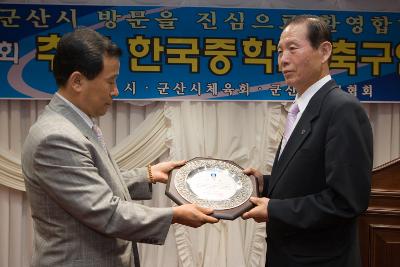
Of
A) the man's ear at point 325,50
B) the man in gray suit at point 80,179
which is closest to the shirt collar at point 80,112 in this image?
the man in gray suit at point 80,179

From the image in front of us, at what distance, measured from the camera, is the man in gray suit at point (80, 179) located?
145 cm

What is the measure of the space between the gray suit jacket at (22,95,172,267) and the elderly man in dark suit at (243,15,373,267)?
0.41 m

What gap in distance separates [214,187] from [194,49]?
4.57 feet

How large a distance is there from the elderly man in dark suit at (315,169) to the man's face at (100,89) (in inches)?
23.8

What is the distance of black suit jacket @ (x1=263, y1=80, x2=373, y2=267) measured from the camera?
5.12ft

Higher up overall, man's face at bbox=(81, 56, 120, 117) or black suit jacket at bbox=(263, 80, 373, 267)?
man's face at bbox=(81, 56, 120, 117)

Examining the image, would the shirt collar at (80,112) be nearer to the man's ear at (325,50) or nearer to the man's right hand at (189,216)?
the man's right hand at (189,216)

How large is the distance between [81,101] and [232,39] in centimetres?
168

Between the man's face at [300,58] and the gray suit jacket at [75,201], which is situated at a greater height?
the man's face at [300,58]

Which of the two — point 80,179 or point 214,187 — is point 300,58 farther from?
point 80,179

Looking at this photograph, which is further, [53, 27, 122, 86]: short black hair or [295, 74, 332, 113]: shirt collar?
[295, 74, 332, 113]: shirt collar

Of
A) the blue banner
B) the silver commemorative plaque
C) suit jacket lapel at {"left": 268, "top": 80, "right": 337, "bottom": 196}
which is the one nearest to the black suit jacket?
suit jacket lapel at {"left": 268, "top": 80, "right": 337, "bottom": 196}

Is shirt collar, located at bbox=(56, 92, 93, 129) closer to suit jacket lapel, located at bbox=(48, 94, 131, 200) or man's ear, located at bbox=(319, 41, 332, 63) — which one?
suit jacket lapel, located at bbox=(48, 94, 131, 200)

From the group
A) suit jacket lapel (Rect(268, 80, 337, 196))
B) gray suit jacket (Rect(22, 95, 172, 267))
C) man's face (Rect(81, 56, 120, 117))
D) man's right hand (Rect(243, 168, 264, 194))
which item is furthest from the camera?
man's right hand (Rect(243, 168, 264, 194))
